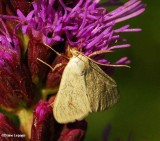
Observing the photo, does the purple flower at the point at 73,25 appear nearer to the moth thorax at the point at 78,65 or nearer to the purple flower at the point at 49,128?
the moth thorax at the point at 78,65

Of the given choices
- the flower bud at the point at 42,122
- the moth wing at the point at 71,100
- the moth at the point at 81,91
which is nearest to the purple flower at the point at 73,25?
the moth at the point at 81,91

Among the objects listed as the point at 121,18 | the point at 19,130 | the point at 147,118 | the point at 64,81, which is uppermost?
the point at 121,18

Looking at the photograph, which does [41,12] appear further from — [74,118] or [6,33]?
[74,118]

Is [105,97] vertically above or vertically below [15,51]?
below

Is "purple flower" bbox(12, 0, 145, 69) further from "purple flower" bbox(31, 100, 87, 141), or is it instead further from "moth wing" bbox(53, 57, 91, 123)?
"purple flower" bbox(31, 100, 87, 141)

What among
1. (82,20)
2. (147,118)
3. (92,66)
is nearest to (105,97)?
(92,66)

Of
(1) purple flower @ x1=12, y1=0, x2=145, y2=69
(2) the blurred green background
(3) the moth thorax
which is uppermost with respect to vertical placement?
(1) purple flower @ x1=12, y1=0, x2=145, y2=69

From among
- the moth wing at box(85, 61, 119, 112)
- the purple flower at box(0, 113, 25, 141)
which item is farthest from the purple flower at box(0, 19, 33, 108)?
the moth wing at box(85, 61, 119, 112)

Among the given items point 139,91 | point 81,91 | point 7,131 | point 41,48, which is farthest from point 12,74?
point 139,91
